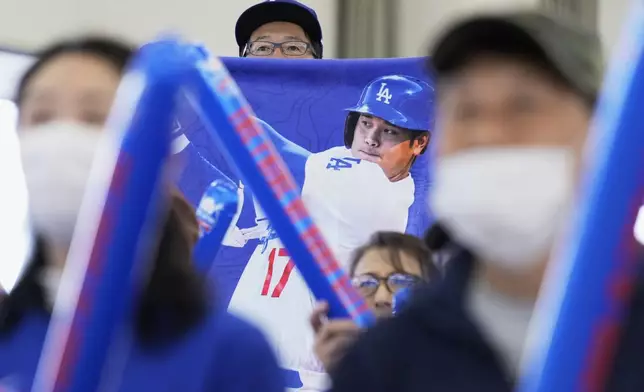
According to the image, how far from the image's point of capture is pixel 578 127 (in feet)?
1.89

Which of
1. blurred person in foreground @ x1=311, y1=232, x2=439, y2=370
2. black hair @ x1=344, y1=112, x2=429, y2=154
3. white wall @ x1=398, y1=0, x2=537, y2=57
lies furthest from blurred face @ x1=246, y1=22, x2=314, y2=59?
white wall @ x1=398, y1=0, x2=537, y2=57

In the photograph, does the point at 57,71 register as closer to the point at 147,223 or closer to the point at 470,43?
the point at 147,223

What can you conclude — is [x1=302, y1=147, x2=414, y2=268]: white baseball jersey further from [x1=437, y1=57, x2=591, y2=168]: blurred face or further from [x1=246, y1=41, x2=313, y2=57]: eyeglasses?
[x1=437, y1=57, x2=591, y2=168]: blurred face

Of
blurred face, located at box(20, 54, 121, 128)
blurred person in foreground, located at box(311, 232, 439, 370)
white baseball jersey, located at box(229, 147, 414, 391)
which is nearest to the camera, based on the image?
blurred face, located at box(20, 54, 121, 128)

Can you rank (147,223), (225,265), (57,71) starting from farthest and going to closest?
1. (225,265)
2. (57,71)
3. (147,223)

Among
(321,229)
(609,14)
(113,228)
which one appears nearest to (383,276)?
(321,229)

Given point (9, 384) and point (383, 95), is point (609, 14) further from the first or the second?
point (9, 384)

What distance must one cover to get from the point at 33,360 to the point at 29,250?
0.10 metres

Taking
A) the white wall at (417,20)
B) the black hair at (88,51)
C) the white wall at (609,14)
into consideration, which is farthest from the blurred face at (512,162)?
the white wall at (417,20)

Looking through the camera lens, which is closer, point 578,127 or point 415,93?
point 578,127

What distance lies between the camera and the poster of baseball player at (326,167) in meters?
1.48

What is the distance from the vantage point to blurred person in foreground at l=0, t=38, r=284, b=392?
1.92ft

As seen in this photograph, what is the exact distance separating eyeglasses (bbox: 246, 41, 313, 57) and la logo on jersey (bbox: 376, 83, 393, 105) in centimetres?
15

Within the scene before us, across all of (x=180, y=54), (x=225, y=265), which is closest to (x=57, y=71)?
(x=180, y=54)
